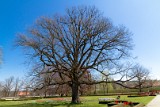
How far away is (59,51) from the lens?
2562 cm

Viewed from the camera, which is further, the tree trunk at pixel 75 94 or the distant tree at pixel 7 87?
the distant tree at pixel 7 87

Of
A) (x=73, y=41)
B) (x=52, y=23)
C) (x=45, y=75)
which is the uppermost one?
(x=52, y=23)

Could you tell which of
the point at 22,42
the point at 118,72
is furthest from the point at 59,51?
the point at 118,72

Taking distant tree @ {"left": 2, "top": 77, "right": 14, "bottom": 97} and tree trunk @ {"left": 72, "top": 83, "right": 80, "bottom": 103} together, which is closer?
tree trunk @ {"left": 72, "top": 83, "right": 80, "bottom": 103}

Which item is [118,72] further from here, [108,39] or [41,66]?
[41,66]

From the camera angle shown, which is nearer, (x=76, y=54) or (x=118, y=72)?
(x=118, y=72)

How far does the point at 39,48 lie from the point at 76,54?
4.31m

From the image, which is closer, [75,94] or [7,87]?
[75,94]

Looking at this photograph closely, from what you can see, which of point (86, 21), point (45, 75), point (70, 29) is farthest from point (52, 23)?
point (45, 75)

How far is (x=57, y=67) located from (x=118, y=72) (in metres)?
6.79

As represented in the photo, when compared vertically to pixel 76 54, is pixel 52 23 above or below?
above

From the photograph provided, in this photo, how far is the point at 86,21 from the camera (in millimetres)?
25812

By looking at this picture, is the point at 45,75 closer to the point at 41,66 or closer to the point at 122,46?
the point at 41,66

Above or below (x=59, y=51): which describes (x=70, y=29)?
above
